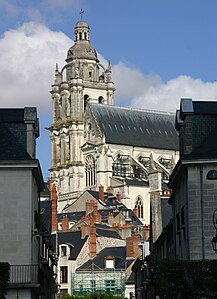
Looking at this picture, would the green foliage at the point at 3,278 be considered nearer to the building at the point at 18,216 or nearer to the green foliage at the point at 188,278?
the building at the point at 18,216

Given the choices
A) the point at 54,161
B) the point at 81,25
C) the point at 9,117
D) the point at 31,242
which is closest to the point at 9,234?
the point at 31,242

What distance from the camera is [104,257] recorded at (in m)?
76.8

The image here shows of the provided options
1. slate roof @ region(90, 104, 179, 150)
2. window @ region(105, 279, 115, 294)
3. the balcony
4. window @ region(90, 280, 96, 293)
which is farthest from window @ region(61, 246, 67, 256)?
the balcony

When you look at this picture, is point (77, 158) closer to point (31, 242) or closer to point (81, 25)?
point (81, 25)

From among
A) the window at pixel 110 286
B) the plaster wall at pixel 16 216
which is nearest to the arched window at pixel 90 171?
the window at pixel 110 286

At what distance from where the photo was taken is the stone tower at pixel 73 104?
12938 centimetres

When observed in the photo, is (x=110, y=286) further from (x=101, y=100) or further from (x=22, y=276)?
(x=101, y=100)

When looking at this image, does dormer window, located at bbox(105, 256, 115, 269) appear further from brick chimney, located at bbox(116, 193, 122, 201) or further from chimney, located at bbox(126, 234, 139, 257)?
brick chimney, located at bbox(116, 193, 122, 201)

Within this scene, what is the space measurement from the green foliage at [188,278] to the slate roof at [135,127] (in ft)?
332

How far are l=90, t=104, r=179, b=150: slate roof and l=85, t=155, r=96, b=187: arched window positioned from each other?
167 inches

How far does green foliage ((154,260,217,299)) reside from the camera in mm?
23969

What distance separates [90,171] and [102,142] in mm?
5444

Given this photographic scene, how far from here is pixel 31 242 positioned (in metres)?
28.5

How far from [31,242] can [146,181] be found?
97.6 meters
